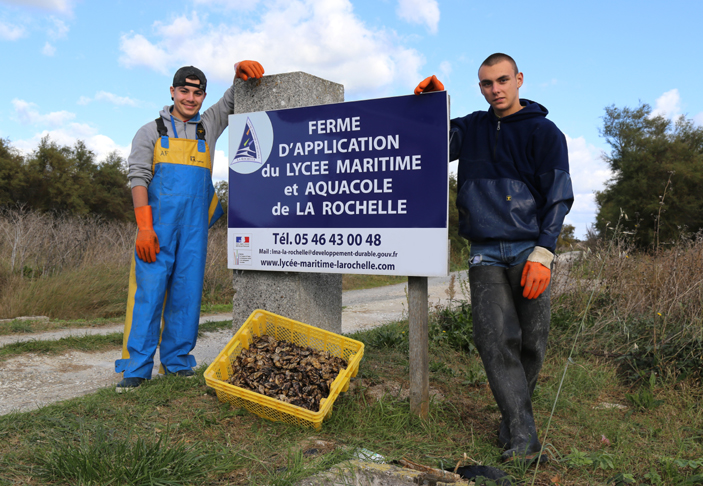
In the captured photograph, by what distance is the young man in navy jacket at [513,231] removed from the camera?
9.61 ft

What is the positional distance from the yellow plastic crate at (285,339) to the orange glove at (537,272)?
49.1 inches

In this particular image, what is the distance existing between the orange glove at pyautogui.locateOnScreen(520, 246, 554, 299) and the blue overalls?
2652 mm

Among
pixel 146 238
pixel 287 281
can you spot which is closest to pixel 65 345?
pixel 146 238

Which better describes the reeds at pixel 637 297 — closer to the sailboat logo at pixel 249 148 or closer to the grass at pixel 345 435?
the grass at pixel 345 435

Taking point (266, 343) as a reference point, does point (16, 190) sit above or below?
above

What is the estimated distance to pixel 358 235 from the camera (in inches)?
147

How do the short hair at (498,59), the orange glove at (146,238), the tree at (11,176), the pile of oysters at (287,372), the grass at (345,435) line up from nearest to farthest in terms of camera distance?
the grass at (345,435) < the short hair at (498,59) < the pile of oysters at (287,372) < the orange glove at (146,238) < the tree at (11,176)

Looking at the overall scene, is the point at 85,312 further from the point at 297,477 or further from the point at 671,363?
the point at 671,363

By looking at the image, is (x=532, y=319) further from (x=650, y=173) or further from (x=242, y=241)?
(x=650, y=173)

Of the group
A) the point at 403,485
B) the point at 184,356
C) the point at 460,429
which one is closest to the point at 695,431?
the point at 460,429

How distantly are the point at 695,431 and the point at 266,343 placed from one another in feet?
9.72

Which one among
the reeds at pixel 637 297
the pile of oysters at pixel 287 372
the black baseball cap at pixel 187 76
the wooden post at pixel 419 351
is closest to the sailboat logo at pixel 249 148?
the black baseball cap at pixel 187 76

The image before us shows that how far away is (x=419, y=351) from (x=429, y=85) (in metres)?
1.75

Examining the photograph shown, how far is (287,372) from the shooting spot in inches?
138
